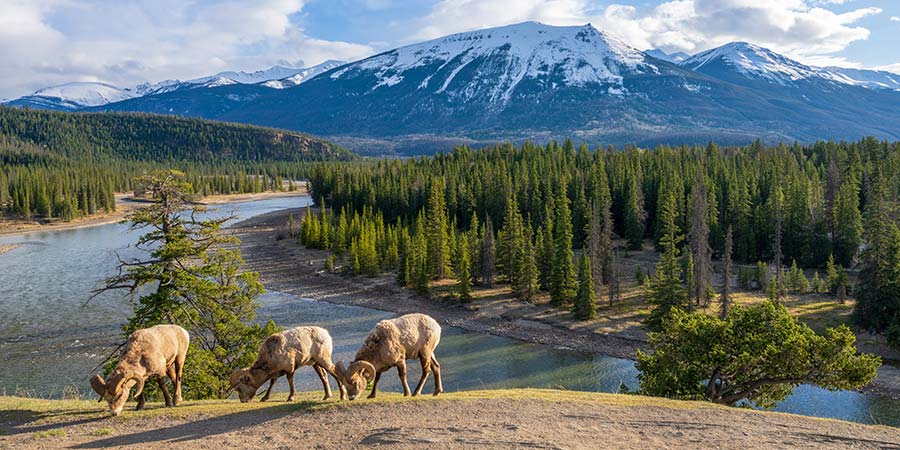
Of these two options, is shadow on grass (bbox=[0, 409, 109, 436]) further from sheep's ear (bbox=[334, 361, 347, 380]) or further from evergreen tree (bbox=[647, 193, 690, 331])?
evergreen tree (bbox=[647, 193, 690, 331])

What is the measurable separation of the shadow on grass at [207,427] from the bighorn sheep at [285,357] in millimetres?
1205

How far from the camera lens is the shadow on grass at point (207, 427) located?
1733cm

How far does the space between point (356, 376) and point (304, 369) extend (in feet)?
99.2

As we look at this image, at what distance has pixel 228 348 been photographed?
1198 inches

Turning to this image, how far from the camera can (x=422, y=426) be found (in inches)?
752

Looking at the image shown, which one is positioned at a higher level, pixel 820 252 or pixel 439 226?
pixel 439 226

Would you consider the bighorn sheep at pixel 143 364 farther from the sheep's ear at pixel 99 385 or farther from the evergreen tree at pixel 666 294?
the evergreen tree at pixel 666 294

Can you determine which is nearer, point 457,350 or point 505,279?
point 457,350

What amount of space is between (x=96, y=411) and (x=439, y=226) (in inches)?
2512

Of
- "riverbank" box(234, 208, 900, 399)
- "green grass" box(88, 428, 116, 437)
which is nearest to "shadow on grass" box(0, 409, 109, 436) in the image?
"green grass" box(88, 428, 116, 437)

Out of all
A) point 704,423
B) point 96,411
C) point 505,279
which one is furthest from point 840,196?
point 96,411

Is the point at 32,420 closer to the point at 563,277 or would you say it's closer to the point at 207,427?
the point at 207,427

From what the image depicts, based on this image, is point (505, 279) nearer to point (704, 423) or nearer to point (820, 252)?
point (820, 252)

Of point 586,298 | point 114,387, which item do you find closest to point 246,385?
point 114,387
